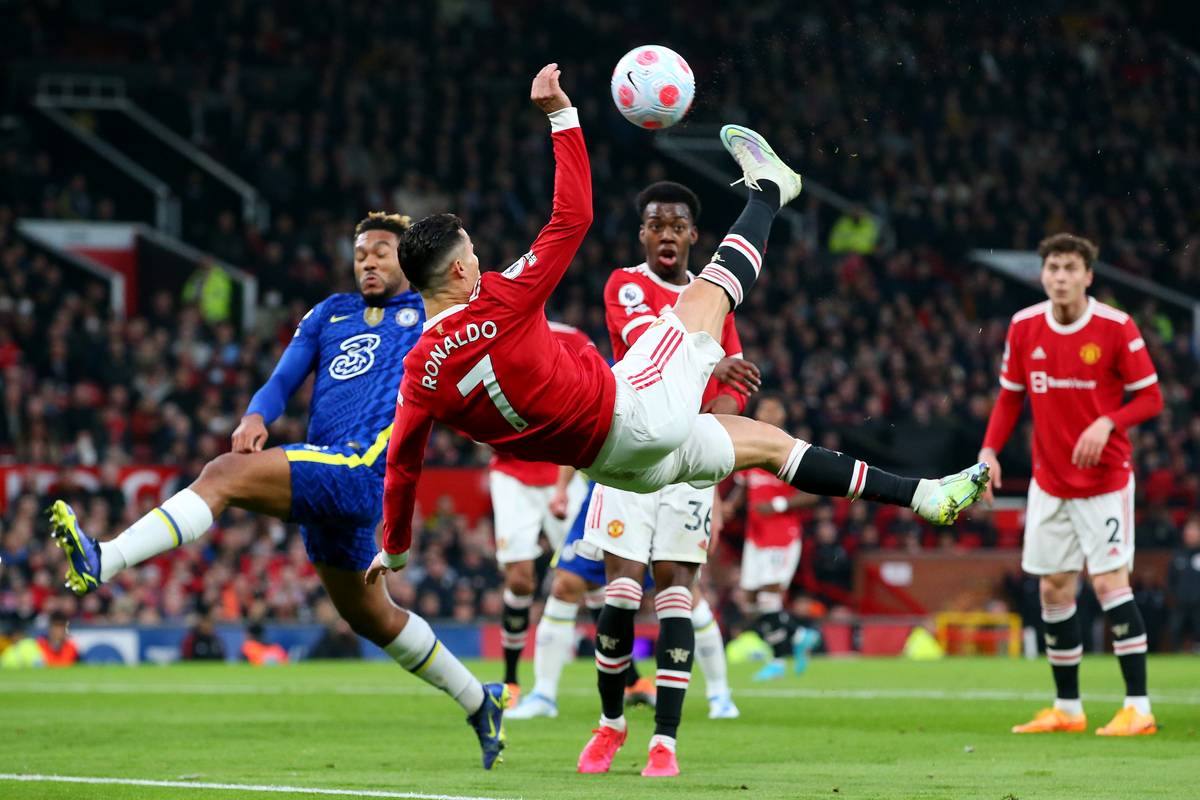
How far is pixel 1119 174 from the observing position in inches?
1177

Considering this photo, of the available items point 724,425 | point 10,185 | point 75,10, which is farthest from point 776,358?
point 724,425

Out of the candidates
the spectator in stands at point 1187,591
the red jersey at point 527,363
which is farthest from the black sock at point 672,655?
the spectator in stands at point 1187,591

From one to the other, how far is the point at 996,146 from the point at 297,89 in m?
12.3

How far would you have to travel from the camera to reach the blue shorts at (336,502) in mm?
7926

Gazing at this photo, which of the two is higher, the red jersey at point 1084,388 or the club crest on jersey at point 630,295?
the club crest on jersey at point 630,295

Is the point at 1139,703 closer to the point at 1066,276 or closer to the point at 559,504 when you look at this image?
the point at 1066,276

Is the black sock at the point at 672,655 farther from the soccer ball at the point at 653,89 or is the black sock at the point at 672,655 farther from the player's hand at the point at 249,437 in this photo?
the soccer ball at the point at 653,89

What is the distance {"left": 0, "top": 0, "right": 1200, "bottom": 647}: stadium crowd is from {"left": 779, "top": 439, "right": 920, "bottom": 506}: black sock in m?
15.6

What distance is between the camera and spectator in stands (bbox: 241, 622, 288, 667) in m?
19.9

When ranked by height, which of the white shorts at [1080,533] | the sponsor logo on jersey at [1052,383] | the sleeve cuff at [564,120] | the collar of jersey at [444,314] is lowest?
the white shorts at [1080,533]

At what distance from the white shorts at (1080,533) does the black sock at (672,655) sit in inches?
108

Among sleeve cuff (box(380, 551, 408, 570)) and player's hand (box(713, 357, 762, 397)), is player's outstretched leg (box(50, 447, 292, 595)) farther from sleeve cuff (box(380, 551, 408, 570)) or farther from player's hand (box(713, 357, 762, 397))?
player's hand (box(713, 357, 762, 397))

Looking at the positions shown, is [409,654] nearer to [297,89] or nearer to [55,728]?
[55,728]

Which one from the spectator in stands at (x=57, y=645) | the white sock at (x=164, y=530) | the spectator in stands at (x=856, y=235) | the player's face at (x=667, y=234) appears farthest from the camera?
the spectator in stands at (x=856, y=235)
